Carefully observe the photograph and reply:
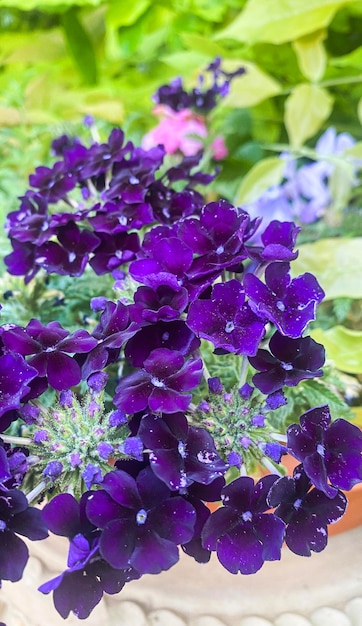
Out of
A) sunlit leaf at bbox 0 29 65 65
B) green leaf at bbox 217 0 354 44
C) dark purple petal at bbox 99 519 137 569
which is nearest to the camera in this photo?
dark purple petal at bbox 99 519 137 569

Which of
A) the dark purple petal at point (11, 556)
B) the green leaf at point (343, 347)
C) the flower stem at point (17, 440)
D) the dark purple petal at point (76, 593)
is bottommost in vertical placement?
the green leaf at point (343, 347)

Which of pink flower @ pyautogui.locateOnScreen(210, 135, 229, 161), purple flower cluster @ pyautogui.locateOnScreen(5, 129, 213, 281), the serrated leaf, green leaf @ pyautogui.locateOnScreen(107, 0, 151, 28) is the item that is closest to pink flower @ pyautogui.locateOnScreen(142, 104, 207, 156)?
pink flower @ pyautogui.locateOnScreen(210, 135, 229, 161)

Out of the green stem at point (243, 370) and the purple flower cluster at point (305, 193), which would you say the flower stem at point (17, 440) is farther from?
the purple flower cluster at point (305, 193)

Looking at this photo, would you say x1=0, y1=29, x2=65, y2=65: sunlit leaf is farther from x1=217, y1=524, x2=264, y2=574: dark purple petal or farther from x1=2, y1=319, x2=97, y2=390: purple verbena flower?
x1=217, y1=524, x2=264, y2=574: dark purple petal

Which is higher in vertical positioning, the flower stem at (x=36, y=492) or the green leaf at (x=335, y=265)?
the flower stem at (x=36, y=492)

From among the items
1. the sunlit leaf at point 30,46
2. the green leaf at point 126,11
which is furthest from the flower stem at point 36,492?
the sunlit leaf at point 30,46

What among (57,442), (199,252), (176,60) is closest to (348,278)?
(199,252)

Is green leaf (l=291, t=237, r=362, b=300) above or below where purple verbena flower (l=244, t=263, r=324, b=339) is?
below
